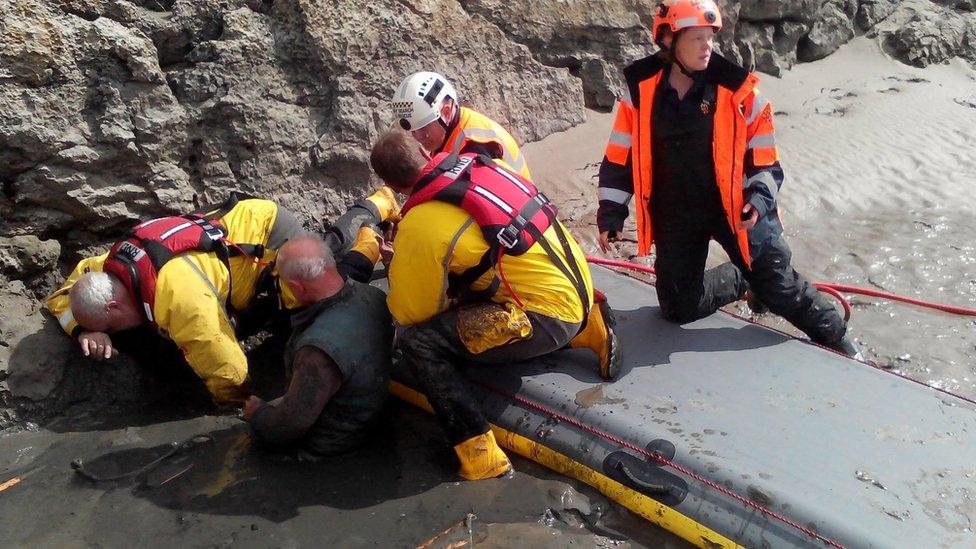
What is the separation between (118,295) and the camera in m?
3.62

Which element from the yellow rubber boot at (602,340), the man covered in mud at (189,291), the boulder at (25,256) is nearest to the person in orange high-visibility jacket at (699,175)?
the yellow rubber boot at (602,340)

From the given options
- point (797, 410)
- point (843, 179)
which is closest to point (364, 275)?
point (797, 410)

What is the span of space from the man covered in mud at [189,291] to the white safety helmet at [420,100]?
2.17 feet

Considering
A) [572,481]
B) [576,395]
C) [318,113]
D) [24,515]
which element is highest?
[318,113]

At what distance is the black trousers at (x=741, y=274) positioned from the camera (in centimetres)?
386

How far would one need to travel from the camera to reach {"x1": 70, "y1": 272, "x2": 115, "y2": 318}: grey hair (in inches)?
141

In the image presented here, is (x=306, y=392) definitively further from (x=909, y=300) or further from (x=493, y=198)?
(x=909, y=300)

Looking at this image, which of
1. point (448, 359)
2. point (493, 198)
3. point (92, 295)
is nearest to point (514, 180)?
point (493, 198)

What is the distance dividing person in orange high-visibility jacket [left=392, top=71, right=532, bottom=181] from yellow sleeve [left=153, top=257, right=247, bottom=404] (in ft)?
4.53

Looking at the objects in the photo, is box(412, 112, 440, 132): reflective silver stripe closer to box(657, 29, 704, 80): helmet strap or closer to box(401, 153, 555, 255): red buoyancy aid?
box(401, 153, 555, 255): red buoyancy aid

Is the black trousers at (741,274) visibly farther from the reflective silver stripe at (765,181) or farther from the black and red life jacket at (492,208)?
the black and red life jacket at (492,208)

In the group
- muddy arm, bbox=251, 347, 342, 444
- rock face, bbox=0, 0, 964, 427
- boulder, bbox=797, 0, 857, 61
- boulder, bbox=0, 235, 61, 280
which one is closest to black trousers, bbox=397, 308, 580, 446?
muddy arm, bbox=251, 347, 342, 444

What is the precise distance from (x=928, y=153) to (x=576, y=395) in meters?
5.78

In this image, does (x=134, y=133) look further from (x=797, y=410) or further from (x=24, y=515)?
(x=797, y=410)
